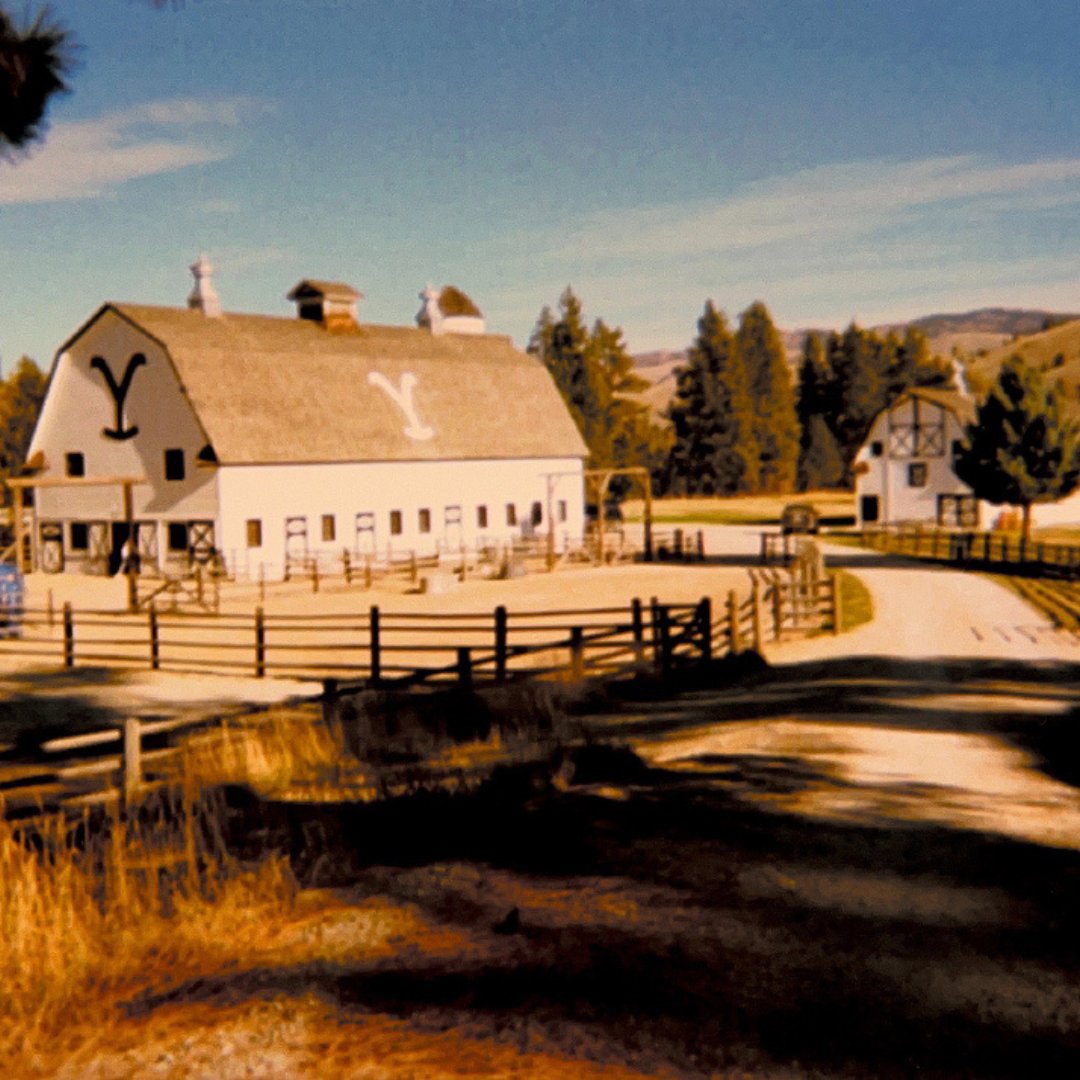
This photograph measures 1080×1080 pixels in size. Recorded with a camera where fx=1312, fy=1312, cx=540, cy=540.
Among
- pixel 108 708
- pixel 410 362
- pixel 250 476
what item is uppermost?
pixel 410 362

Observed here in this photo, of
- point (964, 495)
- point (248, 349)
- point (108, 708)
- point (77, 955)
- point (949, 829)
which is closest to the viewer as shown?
point (77, 955)

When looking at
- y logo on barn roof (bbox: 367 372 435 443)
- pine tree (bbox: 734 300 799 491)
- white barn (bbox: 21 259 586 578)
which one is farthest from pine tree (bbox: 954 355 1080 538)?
pine tree (bbox: 734 300 799 491)

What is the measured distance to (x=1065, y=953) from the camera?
780 centimetres

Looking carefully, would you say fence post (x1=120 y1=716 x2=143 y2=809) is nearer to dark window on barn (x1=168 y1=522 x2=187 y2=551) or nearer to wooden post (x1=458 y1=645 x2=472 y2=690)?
wooden post (x1=458 y1=645 x2=472 y2=690)

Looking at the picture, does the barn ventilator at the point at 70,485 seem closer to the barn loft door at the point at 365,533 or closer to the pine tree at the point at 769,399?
the barn loft door at the point at 365,533

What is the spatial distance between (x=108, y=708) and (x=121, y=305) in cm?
2888

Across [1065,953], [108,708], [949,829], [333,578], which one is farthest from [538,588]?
[1065,953]

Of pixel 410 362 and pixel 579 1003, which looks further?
pixel 410 362

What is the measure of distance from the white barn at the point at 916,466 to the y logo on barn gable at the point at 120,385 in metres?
39.4

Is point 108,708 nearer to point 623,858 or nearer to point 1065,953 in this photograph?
point 623,858

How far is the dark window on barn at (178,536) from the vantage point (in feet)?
145

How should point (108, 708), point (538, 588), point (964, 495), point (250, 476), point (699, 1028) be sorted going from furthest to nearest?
point (964, 495) → point (250, 476) → point (538, 588) → point (108, 708) → point (699, 1028)

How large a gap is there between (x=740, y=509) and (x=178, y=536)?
51851 millimetres

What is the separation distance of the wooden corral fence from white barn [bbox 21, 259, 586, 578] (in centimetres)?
1424
